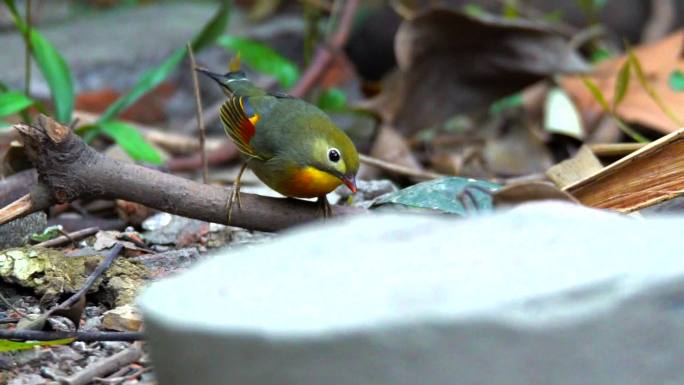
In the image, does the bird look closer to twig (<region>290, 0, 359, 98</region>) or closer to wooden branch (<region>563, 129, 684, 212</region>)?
wooden branch (<region>563, 129, 684, 212</region>)

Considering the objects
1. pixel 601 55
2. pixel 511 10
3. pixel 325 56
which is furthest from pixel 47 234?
pixel 601 55

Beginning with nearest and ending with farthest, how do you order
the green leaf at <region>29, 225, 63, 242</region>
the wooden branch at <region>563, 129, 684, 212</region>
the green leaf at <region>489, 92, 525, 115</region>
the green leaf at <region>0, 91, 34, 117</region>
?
the wooden branch at <region>563, 129, 684, 212</region>, the green leaf at <region>29, 225, 63, 242</region>, the green leaf at <region>0, 91, 34, 117</region>, the green leaf at <region>489, 92, 525, 115</region>

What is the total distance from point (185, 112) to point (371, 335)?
475cm

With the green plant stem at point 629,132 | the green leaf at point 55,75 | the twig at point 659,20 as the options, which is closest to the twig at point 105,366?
the green leaf at point 55,75

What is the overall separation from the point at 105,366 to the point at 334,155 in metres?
0.91

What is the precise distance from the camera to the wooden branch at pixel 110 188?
2.37 m

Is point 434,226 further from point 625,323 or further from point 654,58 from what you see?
point 654,58

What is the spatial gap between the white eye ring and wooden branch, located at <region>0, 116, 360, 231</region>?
16 cm

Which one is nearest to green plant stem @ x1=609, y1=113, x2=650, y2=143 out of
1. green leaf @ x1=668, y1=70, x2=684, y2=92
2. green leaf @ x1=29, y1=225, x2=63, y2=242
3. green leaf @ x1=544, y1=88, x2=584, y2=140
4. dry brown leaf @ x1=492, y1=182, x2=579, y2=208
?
green leaf @ x1=544, y1=88, x2=584, y2=140

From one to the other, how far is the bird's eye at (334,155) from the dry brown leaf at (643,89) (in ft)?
6.82

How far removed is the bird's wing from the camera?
2809 millimetres

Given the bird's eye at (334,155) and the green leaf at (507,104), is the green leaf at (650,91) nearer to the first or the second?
the green leaf at (507,104)

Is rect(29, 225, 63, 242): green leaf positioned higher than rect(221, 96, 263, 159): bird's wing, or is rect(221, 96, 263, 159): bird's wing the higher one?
rect(221, 96, 263, 159): bird's wing

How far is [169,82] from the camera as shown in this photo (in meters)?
5.84
